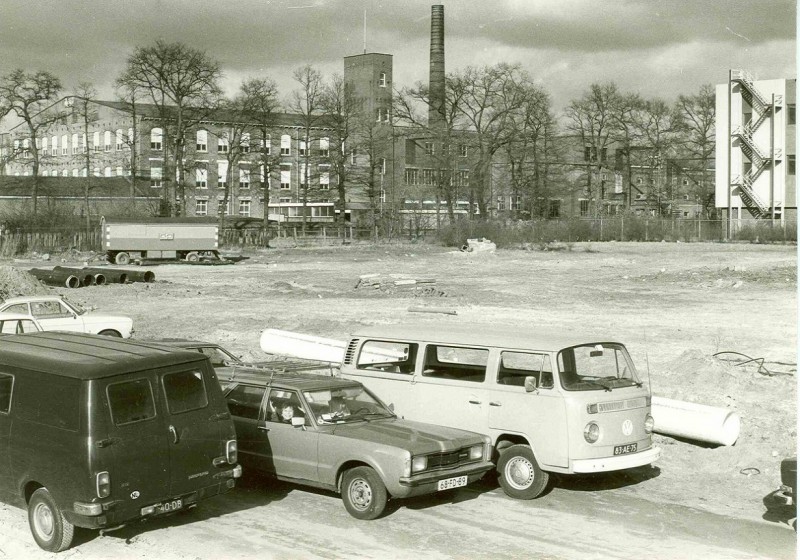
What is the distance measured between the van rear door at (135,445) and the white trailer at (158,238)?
47444 millimetres

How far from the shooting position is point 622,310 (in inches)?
1184

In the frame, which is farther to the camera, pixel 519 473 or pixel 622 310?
pixel 622 310

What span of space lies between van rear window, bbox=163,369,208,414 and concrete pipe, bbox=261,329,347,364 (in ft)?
31.0

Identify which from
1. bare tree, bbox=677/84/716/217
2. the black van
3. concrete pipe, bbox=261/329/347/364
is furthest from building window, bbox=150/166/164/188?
the black van

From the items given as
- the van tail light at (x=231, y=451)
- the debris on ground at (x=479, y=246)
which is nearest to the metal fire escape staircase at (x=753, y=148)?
the debris on ground at (x=479, y=246)

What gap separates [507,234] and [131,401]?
2467 inches

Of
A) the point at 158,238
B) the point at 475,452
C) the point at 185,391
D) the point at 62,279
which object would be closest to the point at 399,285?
the point at 62,279

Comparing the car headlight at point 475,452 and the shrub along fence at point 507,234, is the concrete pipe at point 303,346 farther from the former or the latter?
the shrub along fence at point 507,234

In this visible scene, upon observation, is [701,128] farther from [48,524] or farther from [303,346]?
[48,524]

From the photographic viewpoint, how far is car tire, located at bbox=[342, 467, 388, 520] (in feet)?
32.2

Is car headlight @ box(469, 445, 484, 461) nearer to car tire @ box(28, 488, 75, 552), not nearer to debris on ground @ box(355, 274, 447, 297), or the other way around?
car tire @ box(28, 488, 75, 552)

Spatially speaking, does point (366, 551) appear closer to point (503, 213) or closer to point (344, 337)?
point (344, 337)

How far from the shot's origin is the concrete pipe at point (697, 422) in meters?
13.5

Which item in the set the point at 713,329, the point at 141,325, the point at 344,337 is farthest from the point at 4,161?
the point at 713,329
